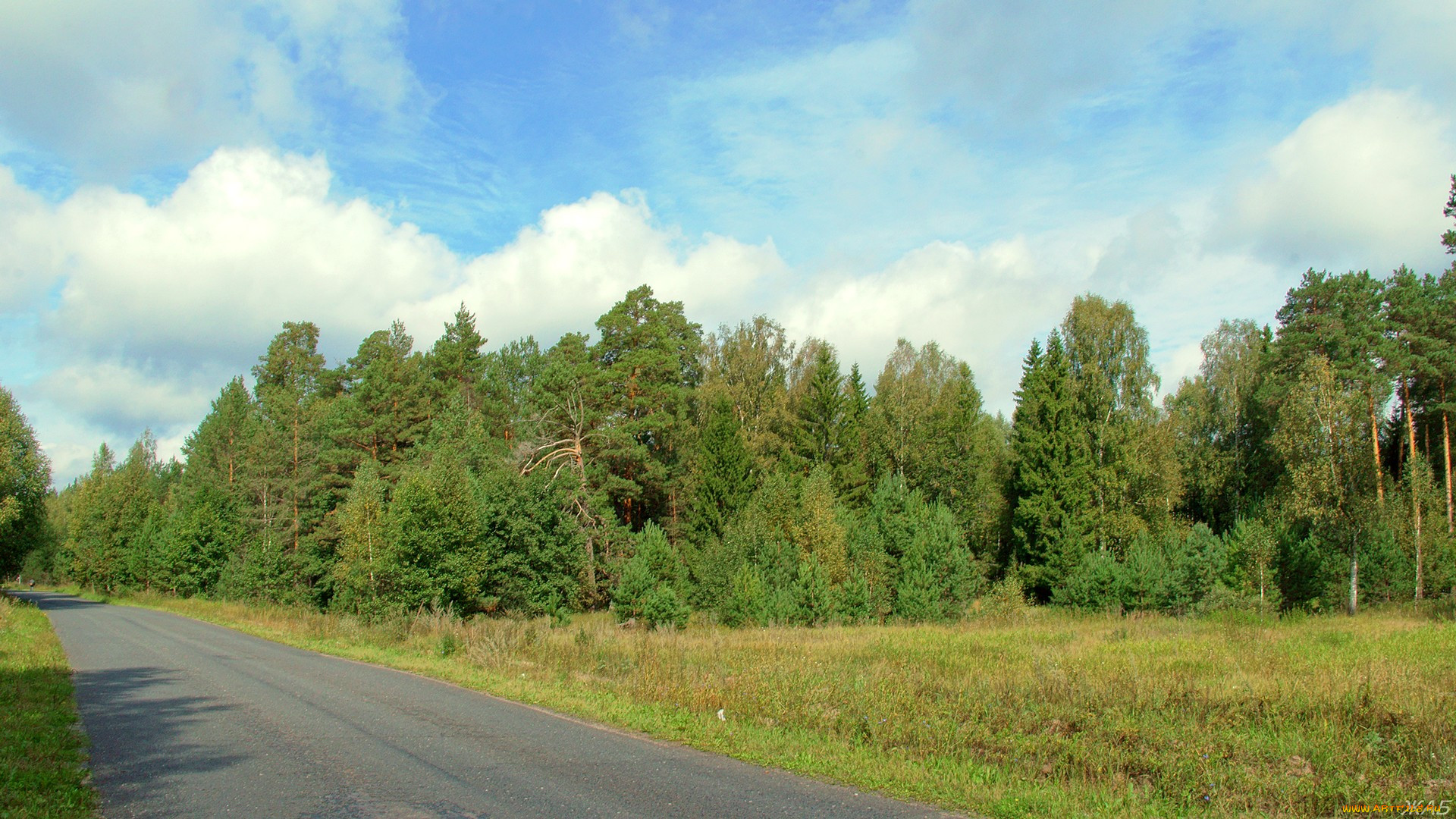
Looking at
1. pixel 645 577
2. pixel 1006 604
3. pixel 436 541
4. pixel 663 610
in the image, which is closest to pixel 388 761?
pixel 436 541

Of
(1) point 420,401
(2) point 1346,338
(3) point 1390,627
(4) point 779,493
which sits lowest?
(3) point 1390,627

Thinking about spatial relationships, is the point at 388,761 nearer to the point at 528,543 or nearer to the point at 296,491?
the point at 528,543

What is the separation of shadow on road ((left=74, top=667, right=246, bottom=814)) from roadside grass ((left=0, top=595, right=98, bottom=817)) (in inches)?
7.9

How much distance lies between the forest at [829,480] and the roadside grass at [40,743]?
44.9ft

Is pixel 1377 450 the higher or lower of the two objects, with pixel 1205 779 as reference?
higher

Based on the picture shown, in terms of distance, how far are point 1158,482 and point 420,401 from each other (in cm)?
4148

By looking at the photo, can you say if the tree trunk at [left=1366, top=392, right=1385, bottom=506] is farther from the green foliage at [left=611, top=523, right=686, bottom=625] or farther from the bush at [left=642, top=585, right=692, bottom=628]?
the green foliage at [left=611, top=523, right=686, bottom=625]

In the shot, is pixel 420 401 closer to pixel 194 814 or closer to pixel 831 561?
pixel 831 561

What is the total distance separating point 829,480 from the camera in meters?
42.1

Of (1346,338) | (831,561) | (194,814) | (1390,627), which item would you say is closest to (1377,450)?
(1346,338)

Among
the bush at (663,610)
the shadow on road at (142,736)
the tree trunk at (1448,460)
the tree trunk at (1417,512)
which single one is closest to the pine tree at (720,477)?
the bush at (663,610)

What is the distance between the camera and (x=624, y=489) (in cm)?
4575

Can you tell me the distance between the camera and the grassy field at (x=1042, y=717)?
770cm

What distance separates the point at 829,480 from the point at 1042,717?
31.6 m
